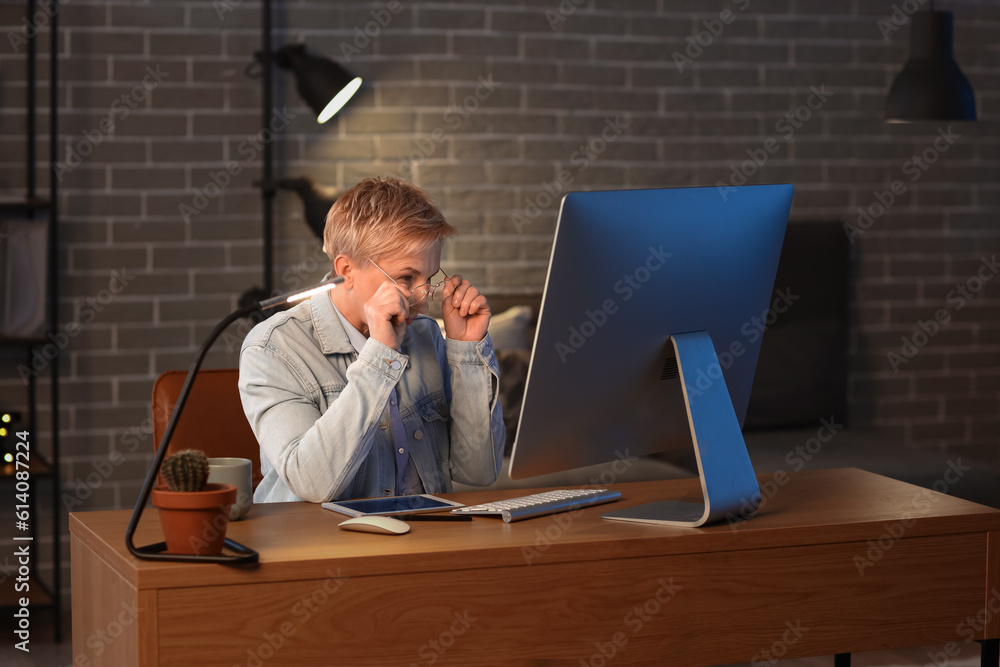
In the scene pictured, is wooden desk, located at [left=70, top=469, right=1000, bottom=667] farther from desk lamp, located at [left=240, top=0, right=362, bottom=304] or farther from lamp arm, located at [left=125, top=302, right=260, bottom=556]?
desk lamp, located at [left=240, top=0, right=362, bottom=304]

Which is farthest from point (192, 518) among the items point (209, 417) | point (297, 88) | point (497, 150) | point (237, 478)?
point (497, 150)

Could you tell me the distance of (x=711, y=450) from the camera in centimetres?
151

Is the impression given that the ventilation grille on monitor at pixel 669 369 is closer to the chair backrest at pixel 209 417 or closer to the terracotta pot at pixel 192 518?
the terracotta pot at pixel 192 518

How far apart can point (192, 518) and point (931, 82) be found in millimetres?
3178

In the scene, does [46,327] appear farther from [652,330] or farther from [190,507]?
[652,330]

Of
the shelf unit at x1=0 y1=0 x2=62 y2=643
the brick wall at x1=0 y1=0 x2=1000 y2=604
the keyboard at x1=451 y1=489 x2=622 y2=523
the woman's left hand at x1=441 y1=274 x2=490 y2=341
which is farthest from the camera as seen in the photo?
the brick wall at x1=0 y1=0 x2=1000 y2=604

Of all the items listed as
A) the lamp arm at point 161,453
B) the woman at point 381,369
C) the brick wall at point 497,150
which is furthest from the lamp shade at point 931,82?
the lamp arm at point 161,453

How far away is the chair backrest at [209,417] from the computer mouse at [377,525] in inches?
25.8

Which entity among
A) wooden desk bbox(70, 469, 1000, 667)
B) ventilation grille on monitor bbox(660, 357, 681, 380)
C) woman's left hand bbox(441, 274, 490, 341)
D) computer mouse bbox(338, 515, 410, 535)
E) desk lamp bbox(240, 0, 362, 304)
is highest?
desk lamp bbox(240, 0, 362, 304)

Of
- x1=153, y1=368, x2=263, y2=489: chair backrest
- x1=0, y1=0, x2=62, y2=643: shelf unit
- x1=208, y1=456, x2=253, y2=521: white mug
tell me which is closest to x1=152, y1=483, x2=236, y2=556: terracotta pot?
x1=208, y1=456, x2=253, y2=521: white mug

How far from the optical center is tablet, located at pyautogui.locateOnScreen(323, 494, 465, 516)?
5.14ft

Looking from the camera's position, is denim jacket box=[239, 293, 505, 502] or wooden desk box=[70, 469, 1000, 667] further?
denim jacket box=[239, 293, 505, 502]

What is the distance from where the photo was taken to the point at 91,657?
4.79 feet

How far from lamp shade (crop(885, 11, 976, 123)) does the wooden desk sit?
2310 millimetres
